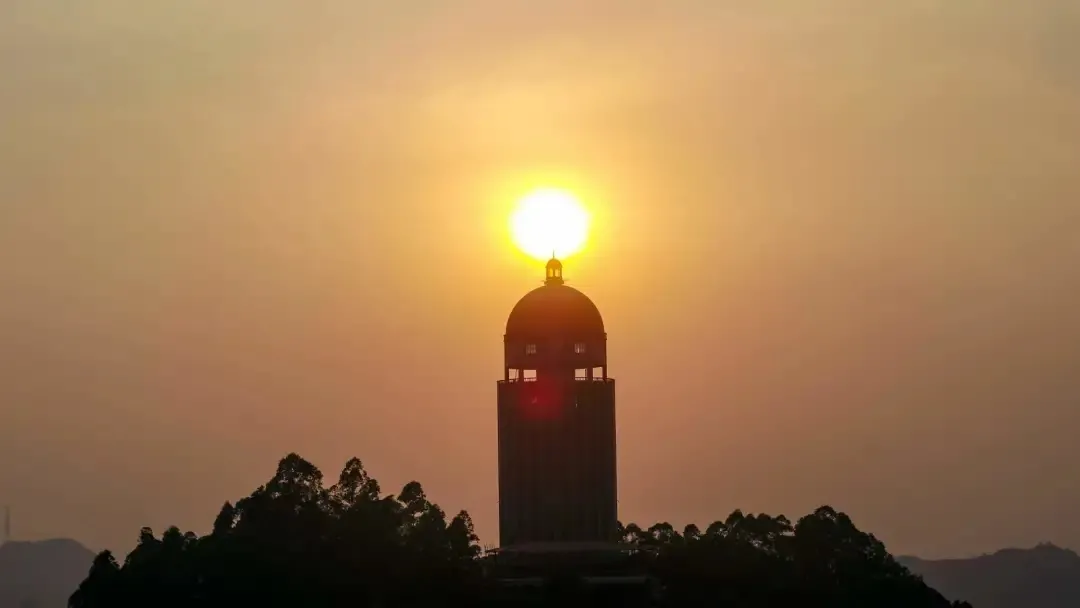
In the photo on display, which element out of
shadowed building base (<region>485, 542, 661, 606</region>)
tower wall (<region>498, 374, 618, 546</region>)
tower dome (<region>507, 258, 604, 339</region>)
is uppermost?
tower dome (<region>507, 258, 604, 339</region>)

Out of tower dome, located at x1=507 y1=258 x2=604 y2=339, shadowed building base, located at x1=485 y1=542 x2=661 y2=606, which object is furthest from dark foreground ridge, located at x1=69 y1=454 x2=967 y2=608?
tower dome, located at x1=507 y1=258 x2=604 y2=339

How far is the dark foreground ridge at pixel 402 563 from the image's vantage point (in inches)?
3632

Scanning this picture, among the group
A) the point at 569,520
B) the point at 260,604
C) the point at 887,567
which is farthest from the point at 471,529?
the point at 887,567

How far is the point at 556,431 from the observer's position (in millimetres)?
99062

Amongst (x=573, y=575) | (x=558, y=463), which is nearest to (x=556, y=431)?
(x=558, y=463)

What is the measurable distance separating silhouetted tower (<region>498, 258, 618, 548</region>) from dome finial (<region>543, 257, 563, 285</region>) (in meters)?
1.22

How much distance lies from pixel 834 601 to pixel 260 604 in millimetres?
26623

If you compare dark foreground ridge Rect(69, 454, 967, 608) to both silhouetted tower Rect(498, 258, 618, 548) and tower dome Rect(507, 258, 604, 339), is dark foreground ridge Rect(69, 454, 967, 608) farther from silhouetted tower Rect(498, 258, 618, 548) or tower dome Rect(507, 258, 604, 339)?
tower dome Rect(507, 258, 604, 339)

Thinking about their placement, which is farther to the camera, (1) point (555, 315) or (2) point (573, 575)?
(1) point (555, 315)

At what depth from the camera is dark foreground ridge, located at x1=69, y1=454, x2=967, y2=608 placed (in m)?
92.2

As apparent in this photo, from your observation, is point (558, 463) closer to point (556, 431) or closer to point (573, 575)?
point (556, 431)

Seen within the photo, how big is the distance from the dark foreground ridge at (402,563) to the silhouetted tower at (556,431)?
9.27 ft

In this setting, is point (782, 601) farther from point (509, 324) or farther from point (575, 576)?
point (509, 324)

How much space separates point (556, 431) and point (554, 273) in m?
7.79
